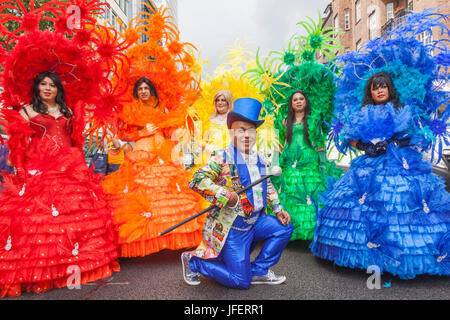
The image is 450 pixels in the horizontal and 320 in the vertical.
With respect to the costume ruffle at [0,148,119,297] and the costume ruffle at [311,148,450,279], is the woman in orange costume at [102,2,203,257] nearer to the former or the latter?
the costume ruffle at [0,148,119,297]

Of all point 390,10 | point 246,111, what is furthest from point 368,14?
point 246,111

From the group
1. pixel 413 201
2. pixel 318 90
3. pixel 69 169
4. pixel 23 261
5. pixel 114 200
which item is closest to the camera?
pixel 23 261

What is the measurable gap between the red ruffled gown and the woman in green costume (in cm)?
191

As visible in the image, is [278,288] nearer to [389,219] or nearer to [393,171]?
[389,219]

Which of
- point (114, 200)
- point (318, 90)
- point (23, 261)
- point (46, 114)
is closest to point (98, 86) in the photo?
point (46, 114)

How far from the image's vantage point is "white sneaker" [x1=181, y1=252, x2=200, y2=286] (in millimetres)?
2541

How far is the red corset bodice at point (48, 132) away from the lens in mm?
2732

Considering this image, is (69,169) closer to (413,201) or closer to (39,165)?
(39,165)

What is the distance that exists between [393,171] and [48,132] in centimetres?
310

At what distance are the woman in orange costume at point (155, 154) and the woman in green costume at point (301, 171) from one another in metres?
1.04

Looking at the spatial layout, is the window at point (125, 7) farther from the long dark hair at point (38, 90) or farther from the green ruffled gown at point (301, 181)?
the green ruffled gown at point (301, 181)

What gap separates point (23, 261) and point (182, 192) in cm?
149

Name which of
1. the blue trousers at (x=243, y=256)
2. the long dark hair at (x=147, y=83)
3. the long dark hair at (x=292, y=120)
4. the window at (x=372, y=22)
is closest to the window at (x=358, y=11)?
the window at (x=372, y=22)

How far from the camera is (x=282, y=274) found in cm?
279
